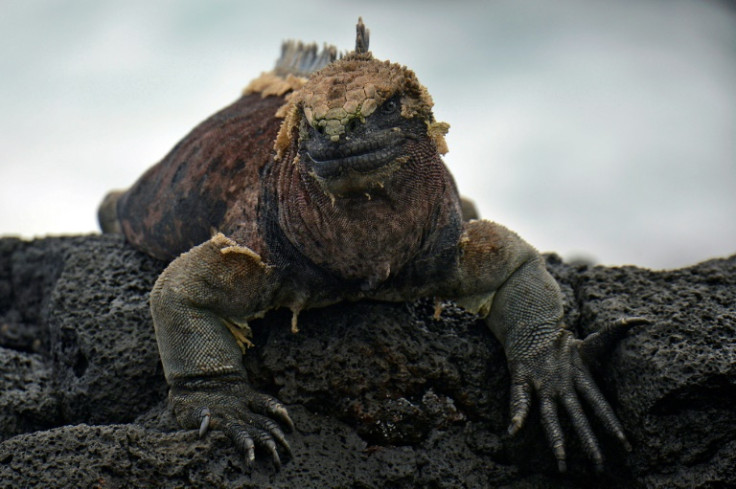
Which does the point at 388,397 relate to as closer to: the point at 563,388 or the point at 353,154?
the point at 563,388

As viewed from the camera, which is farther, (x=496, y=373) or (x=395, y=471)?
(x=496, y=373)

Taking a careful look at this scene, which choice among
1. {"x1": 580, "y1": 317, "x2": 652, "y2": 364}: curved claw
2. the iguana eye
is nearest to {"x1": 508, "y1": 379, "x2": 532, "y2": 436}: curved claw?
{"x1": 580, "y1": 317, "x2": 652, "y2": 364}: curved claw

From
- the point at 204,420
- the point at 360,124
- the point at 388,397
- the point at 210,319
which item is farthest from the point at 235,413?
the point at 360,124

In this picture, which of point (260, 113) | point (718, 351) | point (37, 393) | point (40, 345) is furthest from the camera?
point (40, 345)

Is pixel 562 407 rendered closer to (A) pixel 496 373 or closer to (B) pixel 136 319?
(A) pixel 496 373

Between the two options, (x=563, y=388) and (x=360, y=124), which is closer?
(x=360, y=124)

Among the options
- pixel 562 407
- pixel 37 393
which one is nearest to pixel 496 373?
pixel 562 407

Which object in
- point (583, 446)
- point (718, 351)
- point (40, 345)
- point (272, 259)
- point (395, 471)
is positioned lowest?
point (40, 345)
